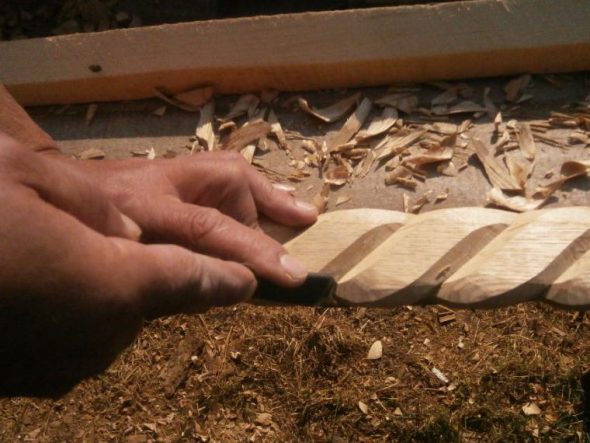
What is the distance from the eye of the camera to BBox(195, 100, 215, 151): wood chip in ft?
4.77

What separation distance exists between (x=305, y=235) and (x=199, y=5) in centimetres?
100

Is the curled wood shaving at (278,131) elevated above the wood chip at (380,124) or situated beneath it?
situated beneath

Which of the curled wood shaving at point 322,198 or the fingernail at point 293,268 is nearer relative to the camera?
the fingernail at point 293,268

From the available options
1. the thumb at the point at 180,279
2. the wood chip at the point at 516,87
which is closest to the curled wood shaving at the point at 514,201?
the wood chip at the point at 516,87

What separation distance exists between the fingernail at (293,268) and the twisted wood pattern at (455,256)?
5 cm

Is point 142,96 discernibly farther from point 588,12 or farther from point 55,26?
point 588,12

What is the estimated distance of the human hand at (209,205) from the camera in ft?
3.05

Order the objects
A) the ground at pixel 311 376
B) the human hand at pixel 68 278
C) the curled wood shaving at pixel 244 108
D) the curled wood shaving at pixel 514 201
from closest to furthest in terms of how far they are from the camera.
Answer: the human hand at pixel 68 278
the curled wood shaving at pixel 514 201
the curled wood shaving at pixel 244 108
the ground at pixel 311 376

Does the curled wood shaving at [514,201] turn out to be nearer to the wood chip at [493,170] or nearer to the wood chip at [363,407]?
the wood chip at [493,170]

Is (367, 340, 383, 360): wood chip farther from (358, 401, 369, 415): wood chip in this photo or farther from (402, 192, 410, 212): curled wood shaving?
(402, 192, 410, 212): curled wood shaving

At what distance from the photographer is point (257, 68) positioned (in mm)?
1375

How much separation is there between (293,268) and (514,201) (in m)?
0.48

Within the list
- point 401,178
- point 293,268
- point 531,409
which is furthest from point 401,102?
point 531,409

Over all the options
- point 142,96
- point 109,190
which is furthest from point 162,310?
point 142,96
